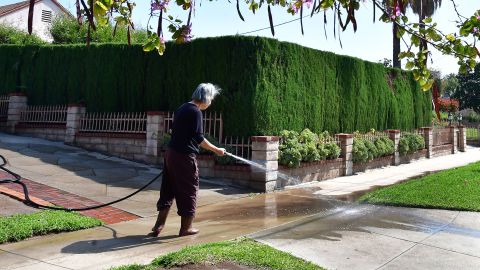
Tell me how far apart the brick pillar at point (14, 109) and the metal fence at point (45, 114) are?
162mm

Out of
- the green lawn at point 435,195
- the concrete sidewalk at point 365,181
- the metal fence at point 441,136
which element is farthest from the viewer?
the metal fence at point 441,136

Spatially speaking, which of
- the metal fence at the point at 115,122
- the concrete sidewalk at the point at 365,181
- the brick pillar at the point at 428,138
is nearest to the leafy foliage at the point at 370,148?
the concrete sidewalk at the point at 365,181

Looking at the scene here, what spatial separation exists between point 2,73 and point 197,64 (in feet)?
31.8

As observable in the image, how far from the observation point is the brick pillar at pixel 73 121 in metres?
14.1

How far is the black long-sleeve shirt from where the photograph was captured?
18.5 feet

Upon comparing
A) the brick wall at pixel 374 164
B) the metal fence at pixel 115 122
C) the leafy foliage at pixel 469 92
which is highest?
the leafy foliage at pixel 469 92

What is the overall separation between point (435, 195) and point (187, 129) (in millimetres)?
5629

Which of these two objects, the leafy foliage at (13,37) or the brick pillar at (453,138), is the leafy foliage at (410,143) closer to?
the brick pillar at (453,138)

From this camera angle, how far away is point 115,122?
44.7 ft

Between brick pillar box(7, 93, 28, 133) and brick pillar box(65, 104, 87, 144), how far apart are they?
3.15 metres

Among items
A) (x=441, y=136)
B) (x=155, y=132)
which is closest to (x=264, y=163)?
(x=155, y=132)

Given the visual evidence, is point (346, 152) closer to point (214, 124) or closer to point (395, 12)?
point (214, 124)

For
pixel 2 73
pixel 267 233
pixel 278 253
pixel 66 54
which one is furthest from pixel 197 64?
pixel 2 73

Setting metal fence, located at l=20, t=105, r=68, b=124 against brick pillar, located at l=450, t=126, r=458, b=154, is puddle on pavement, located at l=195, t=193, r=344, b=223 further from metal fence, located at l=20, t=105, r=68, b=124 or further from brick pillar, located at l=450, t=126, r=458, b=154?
brick pillar, located at l=450, t=126, r=458, b=154
